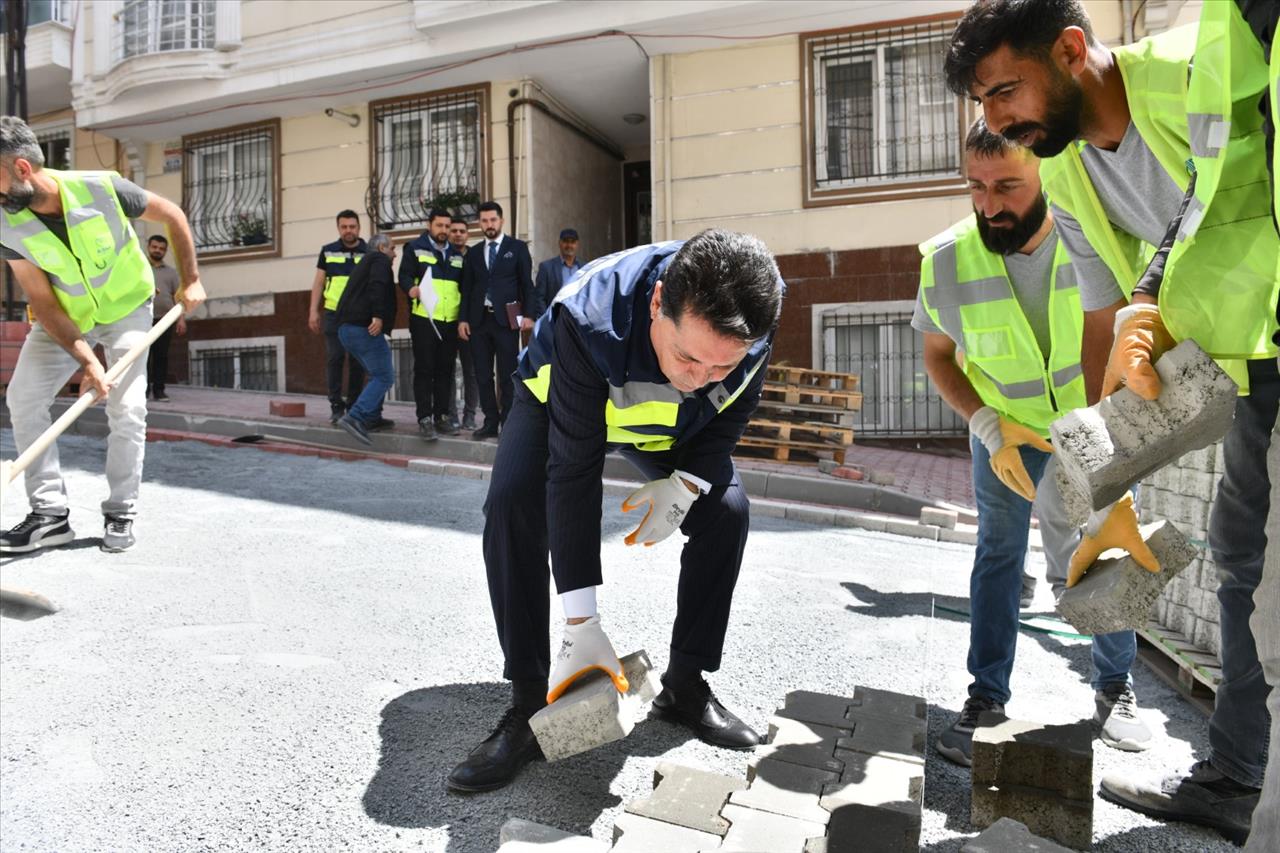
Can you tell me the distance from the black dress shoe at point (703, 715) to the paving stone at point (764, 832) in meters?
0.68

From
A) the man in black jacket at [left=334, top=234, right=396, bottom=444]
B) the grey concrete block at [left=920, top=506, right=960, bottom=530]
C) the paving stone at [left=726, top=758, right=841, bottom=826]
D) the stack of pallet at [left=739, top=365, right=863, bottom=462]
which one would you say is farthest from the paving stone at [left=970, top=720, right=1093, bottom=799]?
the man in black jacket at [left=334, top=234, right=396, bottom=444]

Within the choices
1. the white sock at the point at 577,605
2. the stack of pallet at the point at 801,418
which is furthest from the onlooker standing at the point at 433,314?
the white sock at the point at 577,605

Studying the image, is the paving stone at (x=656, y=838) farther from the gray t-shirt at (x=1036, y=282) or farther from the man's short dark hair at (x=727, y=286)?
the gray t-shirt at (x=1036, y=282)

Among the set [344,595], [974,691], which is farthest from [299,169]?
[974,691]

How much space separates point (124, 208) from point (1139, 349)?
4468mm

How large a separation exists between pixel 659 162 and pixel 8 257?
7.63 m

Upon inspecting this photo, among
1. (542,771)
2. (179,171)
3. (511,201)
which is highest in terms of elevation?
(179,171)

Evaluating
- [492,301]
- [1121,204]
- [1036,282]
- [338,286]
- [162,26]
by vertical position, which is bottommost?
[1036,282]

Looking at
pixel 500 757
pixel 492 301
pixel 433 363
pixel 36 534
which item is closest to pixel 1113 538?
pixel 500 757

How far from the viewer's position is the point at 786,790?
197cm

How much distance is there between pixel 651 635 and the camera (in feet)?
11.0

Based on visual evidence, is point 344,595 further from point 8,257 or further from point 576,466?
point 8,257

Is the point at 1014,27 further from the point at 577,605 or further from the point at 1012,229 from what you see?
the point at 577,605

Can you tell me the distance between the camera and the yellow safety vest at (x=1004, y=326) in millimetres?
2676
